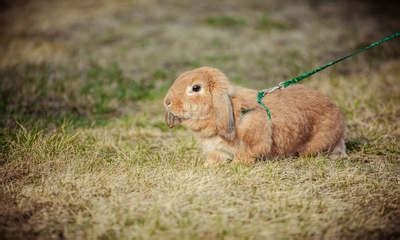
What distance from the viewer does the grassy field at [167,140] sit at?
96.7 inches

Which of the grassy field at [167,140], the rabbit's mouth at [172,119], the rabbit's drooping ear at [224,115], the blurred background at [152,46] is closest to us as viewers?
the grassy field at [167,140]

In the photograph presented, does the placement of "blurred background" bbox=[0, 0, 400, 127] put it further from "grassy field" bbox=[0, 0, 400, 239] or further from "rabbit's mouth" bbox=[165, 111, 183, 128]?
"rabbit's mouth" bbox=[165, 111, 183, 128]

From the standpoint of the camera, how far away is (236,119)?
3137 mm

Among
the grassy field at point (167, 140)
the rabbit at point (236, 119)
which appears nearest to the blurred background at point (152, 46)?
the grassy field at point (167, 140)

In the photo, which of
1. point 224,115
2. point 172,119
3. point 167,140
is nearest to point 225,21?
point 167,140

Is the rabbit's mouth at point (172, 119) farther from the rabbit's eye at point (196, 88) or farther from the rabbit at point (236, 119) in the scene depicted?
the rabbit's eye at point (196, 88)

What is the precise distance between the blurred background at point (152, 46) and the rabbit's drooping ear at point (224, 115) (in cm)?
226

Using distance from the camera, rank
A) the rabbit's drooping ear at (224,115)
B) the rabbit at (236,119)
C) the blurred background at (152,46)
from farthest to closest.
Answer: the blurred background at (152,46) < the rabbit at (236,119) < the rabbit's drooping ear at (224,115)

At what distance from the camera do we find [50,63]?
22.2ft

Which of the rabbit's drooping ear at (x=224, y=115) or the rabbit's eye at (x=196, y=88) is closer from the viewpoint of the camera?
the rabbit's drooping ear at (x=224, y=115)

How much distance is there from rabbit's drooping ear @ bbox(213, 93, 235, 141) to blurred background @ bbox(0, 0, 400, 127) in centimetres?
226

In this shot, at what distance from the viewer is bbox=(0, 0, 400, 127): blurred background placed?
5.41m

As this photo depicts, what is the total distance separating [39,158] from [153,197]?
1.16 meters

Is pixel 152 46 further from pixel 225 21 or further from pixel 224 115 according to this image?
pixel 224 115
